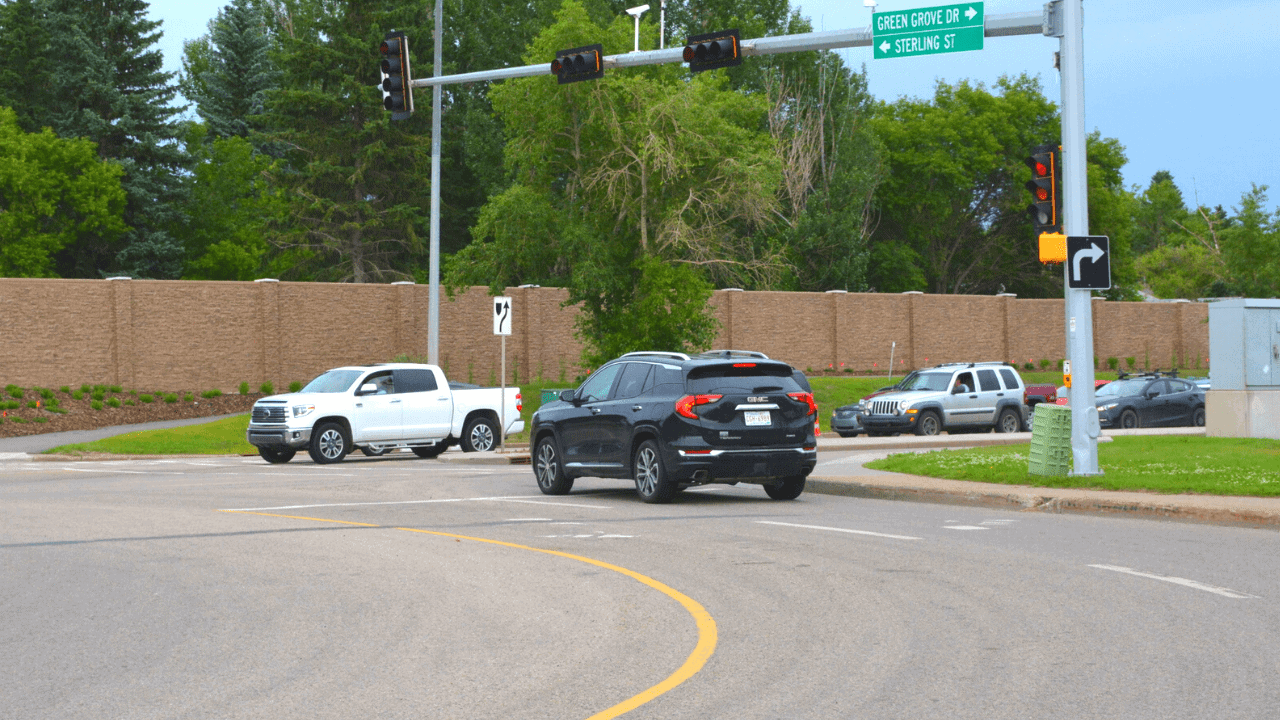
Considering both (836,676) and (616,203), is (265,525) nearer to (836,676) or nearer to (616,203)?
(836,676)

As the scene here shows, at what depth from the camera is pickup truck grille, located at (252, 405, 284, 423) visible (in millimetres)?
26047

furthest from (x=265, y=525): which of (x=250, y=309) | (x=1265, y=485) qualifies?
(x=250, y=309)

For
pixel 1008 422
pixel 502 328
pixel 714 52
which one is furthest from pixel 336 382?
pixel 1008 422

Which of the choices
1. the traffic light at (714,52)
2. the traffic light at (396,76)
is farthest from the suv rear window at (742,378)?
the traffic light at (396,76)

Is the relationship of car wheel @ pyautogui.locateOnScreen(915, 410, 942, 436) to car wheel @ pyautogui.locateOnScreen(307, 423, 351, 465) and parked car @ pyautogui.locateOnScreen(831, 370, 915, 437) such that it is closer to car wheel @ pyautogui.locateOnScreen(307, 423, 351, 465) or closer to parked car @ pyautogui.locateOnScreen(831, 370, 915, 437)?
parked car @ pyautogui.locateOnScreen(831, 370, 915, 437)

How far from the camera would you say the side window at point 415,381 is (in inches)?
1078

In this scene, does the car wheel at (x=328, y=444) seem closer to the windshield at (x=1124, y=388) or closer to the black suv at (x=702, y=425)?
the black suv at (x=702, y=425)

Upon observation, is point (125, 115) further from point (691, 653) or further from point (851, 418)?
point (691, 653)

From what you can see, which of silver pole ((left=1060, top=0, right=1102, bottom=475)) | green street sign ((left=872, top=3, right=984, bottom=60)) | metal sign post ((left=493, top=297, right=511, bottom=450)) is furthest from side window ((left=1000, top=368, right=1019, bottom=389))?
silver pole ((left=1060, top=0, right=1102, bottom=475))

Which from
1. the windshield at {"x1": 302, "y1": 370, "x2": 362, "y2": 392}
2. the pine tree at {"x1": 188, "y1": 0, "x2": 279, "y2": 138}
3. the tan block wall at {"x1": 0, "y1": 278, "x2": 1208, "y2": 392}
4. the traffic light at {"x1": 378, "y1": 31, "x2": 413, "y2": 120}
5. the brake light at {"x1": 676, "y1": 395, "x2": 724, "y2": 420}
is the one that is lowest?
the brake light at {"x1": 676, "y1": 395, "x2": 724, "y2": 420}

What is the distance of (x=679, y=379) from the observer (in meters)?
16.6

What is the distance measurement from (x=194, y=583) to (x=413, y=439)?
1715cm

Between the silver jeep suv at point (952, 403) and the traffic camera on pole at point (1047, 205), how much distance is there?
16104 millimetres

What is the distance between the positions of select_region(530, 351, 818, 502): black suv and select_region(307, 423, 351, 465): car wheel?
10022mm
